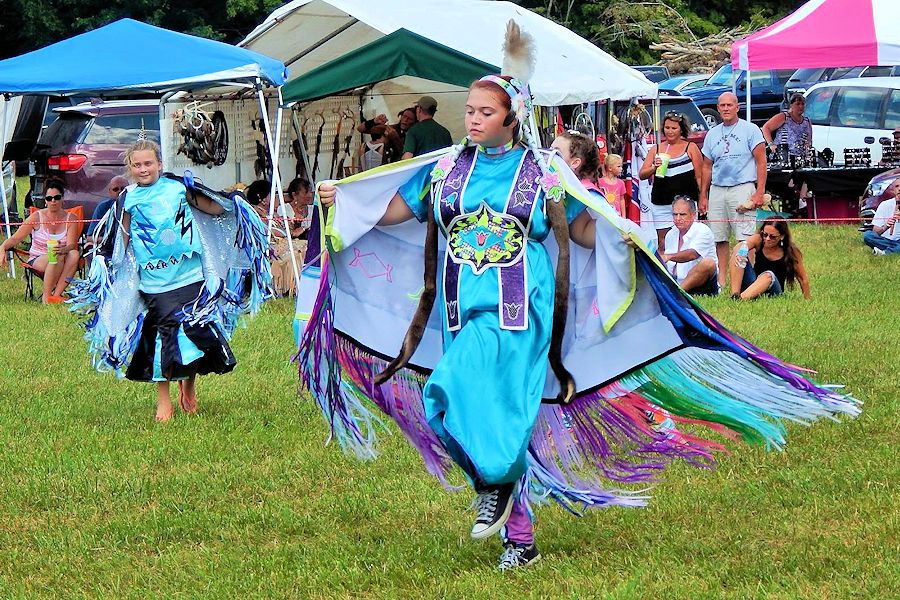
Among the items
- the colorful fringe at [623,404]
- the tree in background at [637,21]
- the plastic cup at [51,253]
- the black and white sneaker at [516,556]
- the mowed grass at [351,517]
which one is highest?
the tree in background at [637,21]

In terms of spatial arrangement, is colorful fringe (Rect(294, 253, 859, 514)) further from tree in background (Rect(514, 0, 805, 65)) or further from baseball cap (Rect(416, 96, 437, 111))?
tree in background (Rect(514, 0, 805, 65))

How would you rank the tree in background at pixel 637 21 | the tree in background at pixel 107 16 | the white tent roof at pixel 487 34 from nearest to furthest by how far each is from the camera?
the white tent roof at pixel 487 34, the tree in background at pixel 107 16, the tree in background at pixel 637 21

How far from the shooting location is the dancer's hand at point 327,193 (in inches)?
176

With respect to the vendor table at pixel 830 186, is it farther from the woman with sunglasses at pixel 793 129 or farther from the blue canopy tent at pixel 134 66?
the blue canopy tent at pixel 134 66

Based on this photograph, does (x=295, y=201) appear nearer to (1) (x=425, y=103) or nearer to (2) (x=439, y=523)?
(1) (x=425, y=103)

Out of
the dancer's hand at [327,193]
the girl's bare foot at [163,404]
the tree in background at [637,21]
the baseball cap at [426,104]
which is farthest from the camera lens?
the tree in background at [637,21]

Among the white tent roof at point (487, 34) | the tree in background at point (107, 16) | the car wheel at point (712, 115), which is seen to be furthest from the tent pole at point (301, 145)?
the tree in background at point (107, 16)

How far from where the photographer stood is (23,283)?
12.9 meters

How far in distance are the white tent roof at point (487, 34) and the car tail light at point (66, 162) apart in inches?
86.8

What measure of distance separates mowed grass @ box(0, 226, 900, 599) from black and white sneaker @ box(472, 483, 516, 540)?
0.16 m

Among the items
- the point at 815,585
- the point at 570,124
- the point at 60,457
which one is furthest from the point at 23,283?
the point at 815,585

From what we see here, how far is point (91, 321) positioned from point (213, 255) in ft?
2.40

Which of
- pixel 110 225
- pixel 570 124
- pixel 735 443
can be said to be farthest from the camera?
pixel 570 124

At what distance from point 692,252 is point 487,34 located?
3.47 metres
